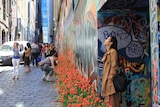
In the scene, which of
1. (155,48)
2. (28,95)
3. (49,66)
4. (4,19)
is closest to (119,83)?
(155,48)

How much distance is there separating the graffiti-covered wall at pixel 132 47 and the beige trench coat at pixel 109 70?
34.0 inches

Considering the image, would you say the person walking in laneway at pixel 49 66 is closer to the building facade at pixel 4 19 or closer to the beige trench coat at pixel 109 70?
the beige trench coat at pixel 109 70

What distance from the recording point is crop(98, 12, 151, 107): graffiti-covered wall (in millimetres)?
6484

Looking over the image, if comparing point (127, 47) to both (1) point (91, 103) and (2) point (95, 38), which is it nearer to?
(2) point (95, 38)

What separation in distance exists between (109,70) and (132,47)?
4.05 feet

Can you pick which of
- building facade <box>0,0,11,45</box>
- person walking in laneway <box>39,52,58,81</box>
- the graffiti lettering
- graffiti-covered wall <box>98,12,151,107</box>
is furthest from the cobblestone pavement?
building facade <box>0,0,11,45</box>

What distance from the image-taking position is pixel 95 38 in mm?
6793

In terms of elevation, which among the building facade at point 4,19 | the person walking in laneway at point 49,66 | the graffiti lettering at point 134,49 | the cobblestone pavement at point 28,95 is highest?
the building facade at point 4,19

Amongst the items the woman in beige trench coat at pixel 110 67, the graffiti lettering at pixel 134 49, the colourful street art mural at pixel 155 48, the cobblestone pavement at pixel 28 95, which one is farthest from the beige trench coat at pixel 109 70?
the cobblestone pavement at pixel 28 95

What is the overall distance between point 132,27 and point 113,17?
18.0 inches

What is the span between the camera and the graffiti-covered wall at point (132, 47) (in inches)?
255

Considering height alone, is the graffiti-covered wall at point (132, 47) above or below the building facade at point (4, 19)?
below

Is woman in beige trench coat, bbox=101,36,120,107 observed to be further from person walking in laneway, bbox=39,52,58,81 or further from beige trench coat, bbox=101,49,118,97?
person walking in laneway, bbox=39,52,58,81

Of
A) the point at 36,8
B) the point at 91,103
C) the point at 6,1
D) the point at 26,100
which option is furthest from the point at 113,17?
the point at 36,8
